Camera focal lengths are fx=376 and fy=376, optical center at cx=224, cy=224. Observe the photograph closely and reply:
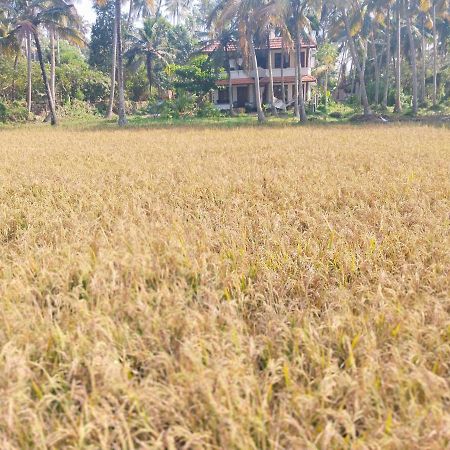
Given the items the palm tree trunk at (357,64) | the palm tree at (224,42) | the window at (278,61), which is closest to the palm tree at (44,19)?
the palm tree at (224,42)

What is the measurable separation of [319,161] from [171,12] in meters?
34.0

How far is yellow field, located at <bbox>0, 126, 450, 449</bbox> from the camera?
1.39 m

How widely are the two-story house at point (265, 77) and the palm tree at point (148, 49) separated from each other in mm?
3565

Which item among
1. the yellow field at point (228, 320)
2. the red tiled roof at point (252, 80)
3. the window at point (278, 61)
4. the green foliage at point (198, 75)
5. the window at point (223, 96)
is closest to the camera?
the yellow field at point (228, 320)

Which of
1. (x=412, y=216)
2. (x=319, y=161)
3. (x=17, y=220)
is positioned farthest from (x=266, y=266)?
(x=319, y=161)

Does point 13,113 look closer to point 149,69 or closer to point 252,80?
point 149,69

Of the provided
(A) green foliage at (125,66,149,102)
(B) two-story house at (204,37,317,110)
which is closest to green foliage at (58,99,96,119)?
(A) green foliage at (125,66,149,102)

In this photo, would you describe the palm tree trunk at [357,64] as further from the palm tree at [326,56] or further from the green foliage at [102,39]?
the green foliage at [102,39]

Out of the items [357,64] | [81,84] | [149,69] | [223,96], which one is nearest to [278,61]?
[223,96]

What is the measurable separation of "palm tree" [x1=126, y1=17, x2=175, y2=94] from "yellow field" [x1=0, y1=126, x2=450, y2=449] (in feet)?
82.7

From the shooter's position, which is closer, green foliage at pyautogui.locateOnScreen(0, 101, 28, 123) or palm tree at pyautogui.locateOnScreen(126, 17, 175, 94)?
green foliage at pyautogui.locateOnScreen(0, 101, 28, 123)

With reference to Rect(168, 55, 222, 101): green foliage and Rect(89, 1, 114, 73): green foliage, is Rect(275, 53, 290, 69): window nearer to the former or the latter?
Rect(168, 55, 222, 101): green foliage

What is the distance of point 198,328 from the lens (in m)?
1.86

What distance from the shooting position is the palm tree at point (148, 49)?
26472mm
